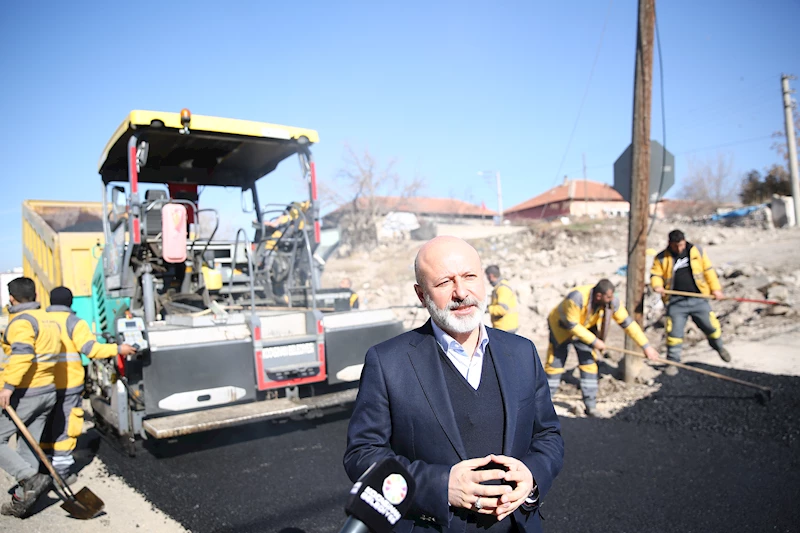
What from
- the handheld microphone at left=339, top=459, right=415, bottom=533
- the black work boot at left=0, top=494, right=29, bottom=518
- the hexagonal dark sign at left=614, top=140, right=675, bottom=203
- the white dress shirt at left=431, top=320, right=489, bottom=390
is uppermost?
the hexagonal dark sign at left=614, top=140, right=675, bottom=203

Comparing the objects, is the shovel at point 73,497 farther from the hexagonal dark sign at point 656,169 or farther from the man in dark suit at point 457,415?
the hexagonal dark sign at point 656,169

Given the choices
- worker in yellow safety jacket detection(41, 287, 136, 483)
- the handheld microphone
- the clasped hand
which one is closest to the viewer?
the handheld microphone

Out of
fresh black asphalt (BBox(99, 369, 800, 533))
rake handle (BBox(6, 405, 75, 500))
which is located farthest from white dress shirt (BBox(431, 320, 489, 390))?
rake handle (BBox(6, 405, 75, 500))

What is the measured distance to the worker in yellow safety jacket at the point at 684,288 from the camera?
6668 millimetres

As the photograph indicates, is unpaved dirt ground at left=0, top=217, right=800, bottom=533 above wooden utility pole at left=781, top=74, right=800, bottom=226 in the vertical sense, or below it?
below

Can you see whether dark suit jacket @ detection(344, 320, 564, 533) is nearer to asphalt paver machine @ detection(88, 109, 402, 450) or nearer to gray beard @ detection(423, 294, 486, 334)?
gray beard @ detection(423, 294, 486, 334)

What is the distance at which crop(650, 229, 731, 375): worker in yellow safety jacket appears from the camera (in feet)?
21.9

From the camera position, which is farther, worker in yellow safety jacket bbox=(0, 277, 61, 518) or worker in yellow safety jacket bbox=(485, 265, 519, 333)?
worker in yellow safety jacket bbox=(485, 265, 519, 333)

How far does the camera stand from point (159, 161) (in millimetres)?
6273

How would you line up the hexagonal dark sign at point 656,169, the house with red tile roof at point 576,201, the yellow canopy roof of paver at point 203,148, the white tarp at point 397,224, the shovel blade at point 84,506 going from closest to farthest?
the shovel blade at point 84,506
the yellow canopy roof of paver at point 203,148
the hexagonal dark sign at point 656,169
the white tarp at point 397,224
the house with red tile roof at point 576,201

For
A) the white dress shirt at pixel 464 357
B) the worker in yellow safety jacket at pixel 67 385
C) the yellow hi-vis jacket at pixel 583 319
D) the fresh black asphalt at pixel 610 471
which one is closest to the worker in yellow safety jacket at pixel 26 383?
the worker in yellow safety jacket at pixel 67 385

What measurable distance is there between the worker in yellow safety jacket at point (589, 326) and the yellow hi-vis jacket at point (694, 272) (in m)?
1.49

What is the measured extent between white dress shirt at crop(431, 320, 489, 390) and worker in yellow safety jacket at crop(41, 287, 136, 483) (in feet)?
11.4

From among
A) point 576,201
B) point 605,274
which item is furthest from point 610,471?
point 576,201
